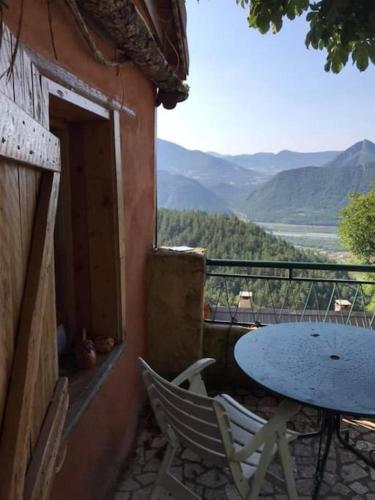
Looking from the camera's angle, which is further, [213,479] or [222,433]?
[213,479]

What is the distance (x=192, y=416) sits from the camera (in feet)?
5.32

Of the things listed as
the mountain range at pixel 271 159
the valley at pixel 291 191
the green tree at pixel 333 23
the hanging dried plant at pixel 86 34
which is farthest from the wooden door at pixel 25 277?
the mountain range at pixel 271 159

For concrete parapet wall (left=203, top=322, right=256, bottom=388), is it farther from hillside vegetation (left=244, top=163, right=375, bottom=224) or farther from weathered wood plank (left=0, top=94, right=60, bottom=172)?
hillside vegetation (left=244, top=163, right=375, bottom=224)

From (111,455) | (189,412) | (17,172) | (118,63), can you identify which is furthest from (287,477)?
(118,63)

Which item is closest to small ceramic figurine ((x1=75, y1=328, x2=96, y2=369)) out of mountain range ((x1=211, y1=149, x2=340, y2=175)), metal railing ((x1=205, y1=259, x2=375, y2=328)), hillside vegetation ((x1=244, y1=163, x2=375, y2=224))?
metal railing ((x1=205, y1=259, x2=375, y2=328))

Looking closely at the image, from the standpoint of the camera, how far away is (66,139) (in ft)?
6.74

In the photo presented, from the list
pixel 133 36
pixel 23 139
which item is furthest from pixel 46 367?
pixel 133 36

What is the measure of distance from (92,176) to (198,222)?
3.98 metres

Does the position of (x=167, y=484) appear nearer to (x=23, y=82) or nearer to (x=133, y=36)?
(x=23, y=82)

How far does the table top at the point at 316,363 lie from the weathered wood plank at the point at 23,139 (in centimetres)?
132

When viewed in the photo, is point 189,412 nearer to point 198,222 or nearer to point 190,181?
point 198,222

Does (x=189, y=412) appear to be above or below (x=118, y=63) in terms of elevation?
below

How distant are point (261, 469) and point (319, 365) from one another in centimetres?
56

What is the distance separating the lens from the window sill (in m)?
1.47
